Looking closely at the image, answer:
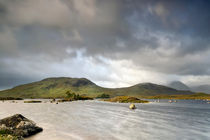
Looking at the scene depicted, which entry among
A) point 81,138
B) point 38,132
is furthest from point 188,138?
point 38,132

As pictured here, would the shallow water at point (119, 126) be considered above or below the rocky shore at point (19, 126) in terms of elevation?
below

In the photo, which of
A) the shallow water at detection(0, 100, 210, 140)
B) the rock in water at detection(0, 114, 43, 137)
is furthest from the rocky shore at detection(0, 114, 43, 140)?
the shallow water at detection(0, 100, 210, 140)

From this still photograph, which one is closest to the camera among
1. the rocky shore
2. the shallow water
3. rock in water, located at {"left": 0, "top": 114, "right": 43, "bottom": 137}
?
the rocky shore

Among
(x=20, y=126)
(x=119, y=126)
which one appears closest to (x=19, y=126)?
(x=20, y=126)

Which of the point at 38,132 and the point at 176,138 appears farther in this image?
the point at 38,132

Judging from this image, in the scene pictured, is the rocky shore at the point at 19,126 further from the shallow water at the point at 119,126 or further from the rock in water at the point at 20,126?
the shallow water at the point at 119,126

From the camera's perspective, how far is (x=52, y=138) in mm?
19438

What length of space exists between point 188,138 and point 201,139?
1781 millimetres

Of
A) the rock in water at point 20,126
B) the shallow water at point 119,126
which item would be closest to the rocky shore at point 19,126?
the rock in water at point 20,126

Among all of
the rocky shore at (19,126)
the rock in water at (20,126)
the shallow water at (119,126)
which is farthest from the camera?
the shallow water at (119,126)

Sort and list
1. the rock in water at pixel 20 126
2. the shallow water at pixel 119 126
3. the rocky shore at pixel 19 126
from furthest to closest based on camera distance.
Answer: the shallow water at pixel 119 126, the rock in water at pixel 20 126, the rocky shore at pixel 19 126

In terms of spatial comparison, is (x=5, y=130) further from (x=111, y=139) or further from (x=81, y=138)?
(x=111, y=139)

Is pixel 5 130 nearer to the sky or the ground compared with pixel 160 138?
nearer to the sky

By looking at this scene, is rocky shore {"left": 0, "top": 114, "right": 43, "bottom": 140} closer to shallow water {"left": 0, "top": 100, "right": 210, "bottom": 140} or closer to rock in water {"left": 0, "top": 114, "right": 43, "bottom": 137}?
rock in water {"left": 0, "top": 114, "right": 43, "bottom": 137}
